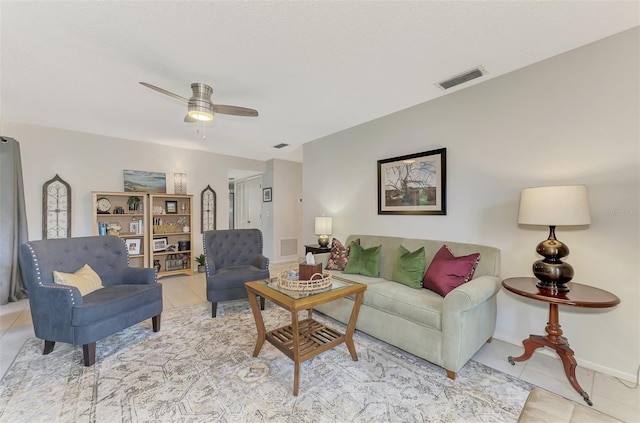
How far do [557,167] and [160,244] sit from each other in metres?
5.58

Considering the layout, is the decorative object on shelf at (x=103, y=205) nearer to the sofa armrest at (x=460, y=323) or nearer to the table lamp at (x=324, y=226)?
the table lamp at (x=324, y=226)

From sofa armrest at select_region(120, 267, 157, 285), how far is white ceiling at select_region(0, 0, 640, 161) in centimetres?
188

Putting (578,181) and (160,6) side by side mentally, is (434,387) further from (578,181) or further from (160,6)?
(160,6)

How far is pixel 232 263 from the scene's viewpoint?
11.9 ft

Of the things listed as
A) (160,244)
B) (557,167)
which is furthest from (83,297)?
(557,167)

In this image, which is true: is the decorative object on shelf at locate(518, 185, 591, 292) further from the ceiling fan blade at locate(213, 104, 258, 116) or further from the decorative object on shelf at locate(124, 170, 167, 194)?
the decorative object on shelf at locate(124, 170, 167, 194)

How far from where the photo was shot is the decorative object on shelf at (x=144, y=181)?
4.60m

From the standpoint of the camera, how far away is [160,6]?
5.38ft

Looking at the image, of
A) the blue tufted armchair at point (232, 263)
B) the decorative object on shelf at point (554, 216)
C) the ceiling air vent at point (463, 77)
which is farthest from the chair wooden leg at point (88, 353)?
the ceiling air vent at point (463, 77)

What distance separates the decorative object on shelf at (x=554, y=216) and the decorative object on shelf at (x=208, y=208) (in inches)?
205

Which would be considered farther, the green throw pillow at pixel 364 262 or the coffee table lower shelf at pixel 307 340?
the green throw pillow at pixel 364 262

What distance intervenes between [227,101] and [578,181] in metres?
3.43

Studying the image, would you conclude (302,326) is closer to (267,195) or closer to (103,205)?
(103,205)

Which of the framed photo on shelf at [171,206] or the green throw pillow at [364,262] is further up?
the framed photo on shelf at [171,206]
